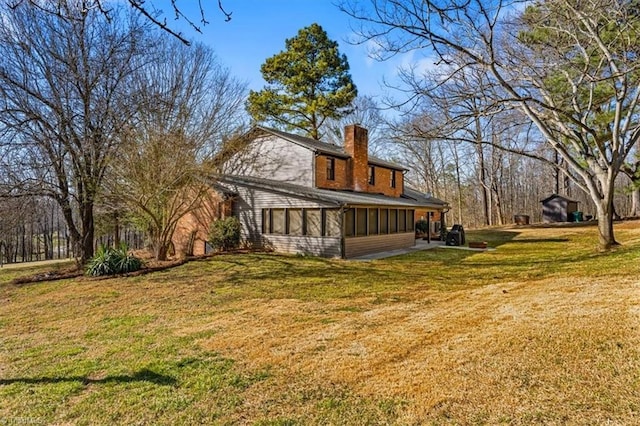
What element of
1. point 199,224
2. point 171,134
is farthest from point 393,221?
point 171,134

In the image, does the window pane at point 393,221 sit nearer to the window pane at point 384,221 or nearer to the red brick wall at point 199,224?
the window pane at point 384,221

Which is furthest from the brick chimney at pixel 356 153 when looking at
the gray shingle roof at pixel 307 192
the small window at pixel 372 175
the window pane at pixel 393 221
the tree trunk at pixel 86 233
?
the tree trunk at pixel 86 233

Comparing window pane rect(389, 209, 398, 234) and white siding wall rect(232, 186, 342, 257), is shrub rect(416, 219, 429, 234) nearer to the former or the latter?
window pane rect(389, 209, 398, 234)

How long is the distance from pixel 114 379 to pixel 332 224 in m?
10.9

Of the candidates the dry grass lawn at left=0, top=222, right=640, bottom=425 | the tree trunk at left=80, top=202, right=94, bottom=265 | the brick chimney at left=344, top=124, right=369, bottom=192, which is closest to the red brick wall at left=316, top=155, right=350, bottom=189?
the brick chimney at left=344, top=124, right=369, bottom=192

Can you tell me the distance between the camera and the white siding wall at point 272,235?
14.8 meters

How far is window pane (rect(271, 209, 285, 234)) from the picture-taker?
1619 centimetres

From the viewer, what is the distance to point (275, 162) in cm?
1956

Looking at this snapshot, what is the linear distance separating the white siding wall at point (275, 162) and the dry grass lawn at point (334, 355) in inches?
393

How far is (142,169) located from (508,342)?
461 inches

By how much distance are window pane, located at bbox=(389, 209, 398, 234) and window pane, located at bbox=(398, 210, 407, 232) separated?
35 cm

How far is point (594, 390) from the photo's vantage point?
329 cm

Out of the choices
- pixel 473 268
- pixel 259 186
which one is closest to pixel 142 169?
pixel 259 186

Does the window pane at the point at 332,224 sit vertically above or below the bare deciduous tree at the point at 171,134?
below
